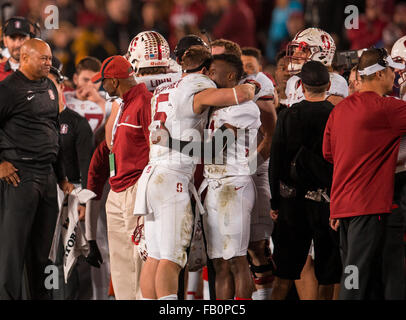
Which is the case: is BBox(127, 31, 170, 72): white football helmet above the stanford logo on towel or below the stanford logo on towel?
above

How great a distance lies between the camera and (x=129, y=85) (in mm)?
5711

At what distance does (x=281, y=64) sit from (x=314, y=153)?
1.66 meters

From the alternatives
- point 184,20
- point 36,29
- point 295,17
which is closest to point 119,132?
point 36,29

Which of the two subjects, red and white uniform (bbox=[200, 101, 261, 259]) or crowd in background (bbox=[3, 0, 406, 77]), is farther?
crowd in background (bbox=[3, 0, 406, 77])

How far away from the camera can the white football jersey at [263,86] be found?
19.7 feet

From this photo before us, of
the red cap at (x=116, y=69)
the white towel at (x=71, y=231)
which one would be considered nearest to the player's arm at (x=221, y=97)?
the red cap at (x=116, y=69)

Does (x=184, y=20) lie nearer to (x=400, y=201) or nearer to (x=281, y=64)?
(x=281, y=64)

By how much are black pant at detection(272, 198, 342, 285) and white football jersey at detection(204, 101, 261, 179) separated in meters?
0.53

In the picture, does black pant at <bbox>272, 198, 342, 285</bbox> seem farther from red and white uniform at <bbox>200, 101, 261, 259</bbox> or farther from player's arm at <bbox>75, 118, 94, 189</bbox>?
player's arm at <bbox>75, 118, 94, 189</bbox>

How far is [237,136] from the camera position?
538 cm

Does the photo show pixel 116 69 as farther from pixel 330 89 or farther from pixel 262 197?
pixel 330 89

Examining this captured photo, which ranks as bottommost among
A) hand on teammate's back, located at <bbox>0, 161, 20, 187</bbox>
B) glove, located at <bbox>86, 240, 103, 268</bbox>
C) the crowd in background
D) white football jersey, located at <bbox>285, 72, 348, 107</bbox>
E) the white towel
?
glove, located at <bbox>86, 240, 103, 268</bbox>

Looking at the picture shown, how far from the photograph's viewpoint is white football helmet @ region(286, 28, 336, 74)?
20.2ft

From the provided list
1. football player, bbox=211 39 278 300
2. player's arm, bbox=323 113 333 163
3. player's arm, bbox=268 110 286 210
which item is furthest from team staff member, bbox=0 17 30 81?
player's arm, bbox=323 113 333 163
